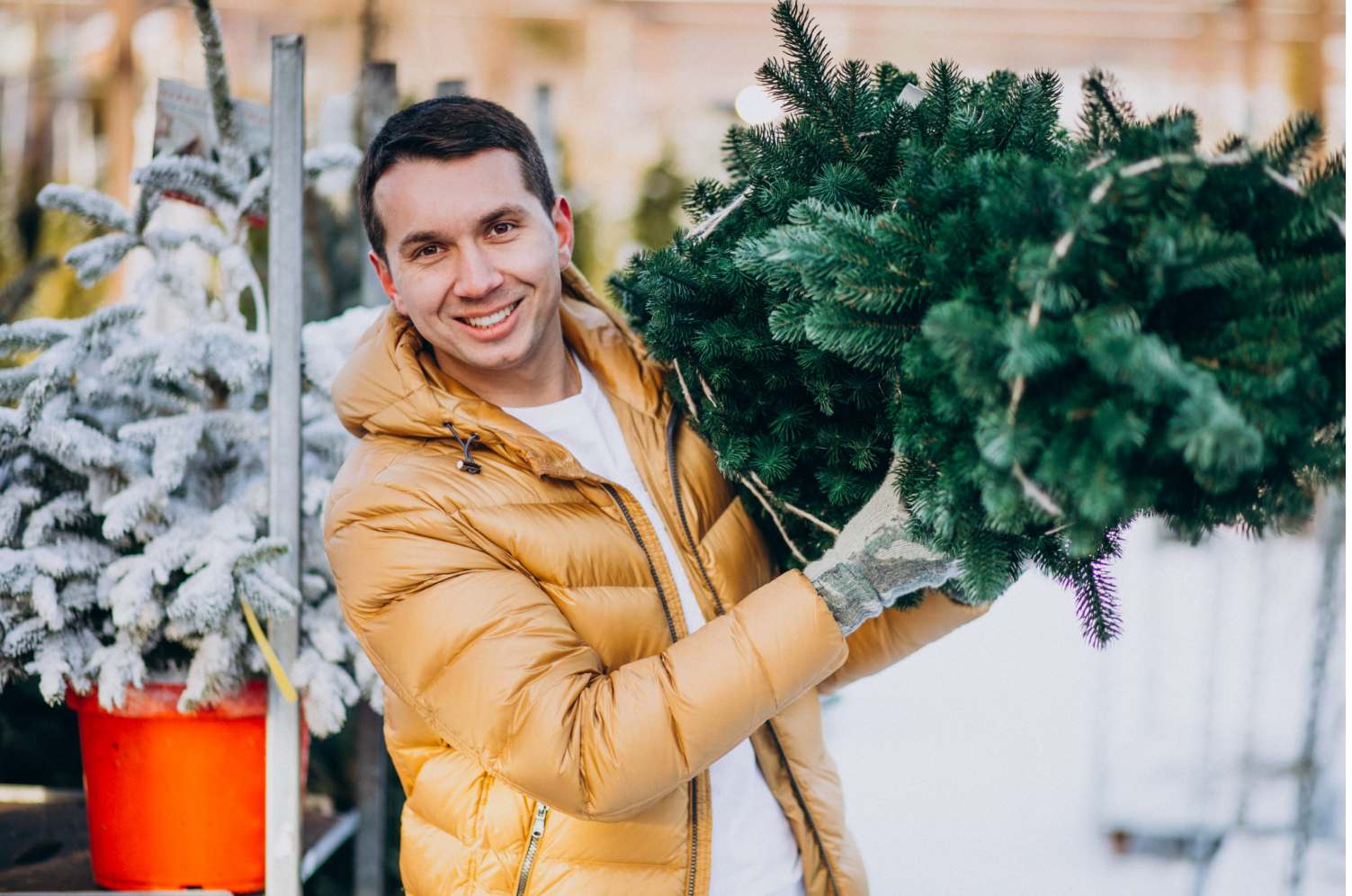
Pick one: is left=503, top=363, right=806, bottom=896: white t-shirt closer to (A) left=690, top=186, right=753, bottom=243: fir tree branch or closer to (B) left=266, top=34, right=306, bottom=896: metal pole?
(A) left=690, top=186, right=753, bottom=243: fir tree branch

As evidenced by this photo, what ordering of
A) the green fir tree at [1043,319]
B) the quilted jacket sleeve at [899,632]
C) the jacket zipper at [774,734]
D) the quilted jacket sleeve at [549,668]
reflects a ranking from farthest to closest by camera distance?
1. the quilted jacket sleeve at [899,632]
2. the jacket zipper at [774,734]
3. the quilted jacket sleeve at [549,668]
4. the green fir tree at [1043,319]

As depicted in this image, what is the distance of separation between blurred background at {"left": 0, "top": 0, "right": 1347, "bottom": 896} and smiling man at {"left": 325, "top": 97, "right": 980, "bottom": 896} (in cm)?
70

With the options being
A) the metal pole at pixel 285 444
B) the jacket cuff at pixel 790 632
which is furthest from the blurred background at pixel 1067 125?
the jacket cuff at pixel 790 632

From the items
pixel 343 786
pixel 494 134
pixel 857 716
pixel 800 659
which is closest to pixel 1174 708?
pixel 857 716

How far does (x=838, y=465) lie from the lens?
1.28 metres

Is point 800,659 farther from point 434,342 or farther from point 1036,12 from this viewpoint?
point 1036,12

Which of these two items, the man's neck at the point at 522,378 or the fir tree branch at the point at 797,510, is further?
the man's neck at the point at 522,378

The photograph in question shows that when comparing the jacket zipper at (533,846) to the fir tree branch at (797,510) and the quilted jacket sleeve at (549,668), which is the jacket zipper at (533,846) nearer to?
the quilted jacket sleeve at (549,668)

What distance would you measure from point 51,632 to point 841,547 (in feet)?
4.19

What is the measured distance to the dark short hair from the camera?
4.27 feet

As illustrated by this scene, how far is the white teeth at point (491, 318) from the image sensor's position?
1.34 meters

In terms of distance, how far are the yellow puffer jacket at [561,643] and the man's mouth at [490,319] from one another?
3.8 inches

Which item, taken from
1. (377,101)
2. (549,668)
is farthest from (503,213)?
(377,101)

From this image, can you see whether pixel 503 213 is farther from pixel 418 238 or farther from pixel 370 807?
pixel 370 807
